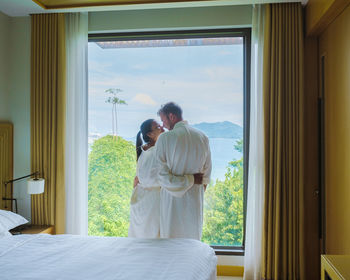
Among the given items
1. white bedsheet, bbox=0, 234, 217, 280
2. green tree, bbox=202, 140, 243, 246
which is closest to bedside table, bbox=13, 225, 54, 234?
white bedsheet, bbox=0, 234, 217, 280

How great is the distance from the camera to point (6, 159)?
312 cm

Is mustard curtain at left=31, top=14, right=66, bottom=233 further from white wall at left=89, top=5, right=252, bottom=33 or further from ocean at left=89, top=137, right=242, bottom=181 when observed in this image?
ocean at left=89, top=137, right=242, bottom=181

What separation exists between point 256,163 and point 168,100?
1087 mm

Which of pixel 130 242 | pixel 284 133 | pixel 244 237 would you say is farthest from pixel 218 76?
pixel 130 242

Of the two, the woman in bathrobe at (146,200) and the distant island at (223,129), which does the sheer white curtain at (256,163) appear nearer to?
the distant island at (223,129)

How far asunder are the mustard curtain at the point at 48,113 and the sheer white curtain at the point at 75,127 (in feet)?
0.20

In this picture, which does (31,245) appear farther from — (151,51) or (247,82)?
(247,82)

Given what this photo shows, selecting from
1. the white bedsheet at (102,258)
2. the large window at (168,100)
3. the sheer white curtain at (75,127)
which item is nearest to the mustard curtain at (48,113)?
the sheer white curtain at (75,127)

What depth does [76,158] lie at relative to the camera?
3.15 m

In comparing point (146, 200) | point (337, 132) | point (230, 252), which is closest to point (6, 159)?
point (146, 200)

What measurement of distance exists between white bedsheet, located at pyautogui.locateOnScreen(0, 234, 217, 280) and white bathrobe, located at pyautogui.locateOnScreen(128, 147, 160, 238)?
0.54 meters

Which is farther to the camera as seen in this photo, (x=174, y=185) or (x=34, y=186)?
(x=34, y=186)

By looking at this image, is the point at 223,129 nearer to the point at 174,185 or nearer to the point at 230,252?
the point at 174,185

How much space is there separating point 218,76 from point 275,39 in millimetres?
632
